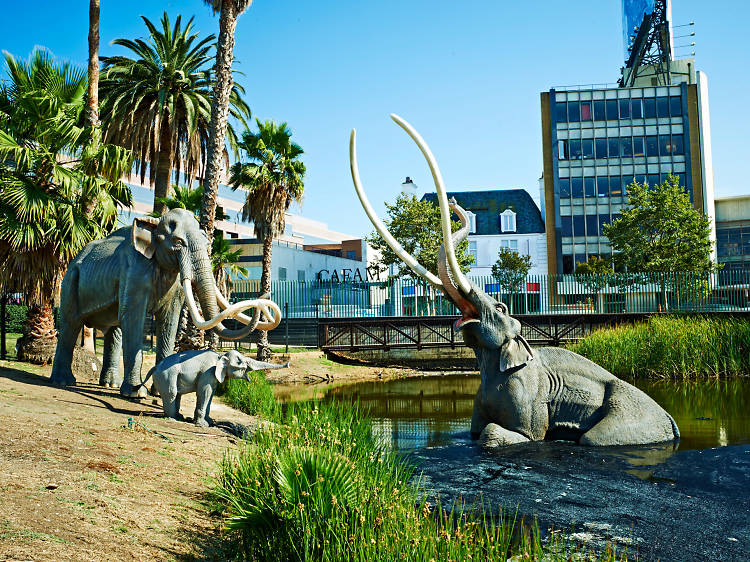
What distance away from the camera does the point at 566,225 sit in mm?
48844

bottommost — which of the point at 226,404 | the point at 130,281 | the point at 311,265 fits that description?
the point at 226,404

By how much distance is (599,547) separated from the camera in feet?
13.1

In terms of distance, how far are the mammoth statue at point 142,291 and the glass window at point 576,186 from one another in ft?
145

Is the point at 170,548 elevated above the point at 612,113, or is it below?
below

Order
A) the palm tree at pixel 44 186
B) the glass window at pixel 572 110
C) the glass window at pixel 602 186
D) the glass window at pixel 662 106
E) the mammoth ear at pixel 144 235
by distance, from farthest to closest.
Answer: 1. the glass window at pixel 572 110
2. the glass window at pixel 602 186
3. the glass window at pixel 662 106
4. the palm tree at pixel 44 186
5. the mammoth ear at pixel 144 235

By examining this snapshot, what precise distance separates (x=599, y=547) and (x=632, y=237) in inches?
1402

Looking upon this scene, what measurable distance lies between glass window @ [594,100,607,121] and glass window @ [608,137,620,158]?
173 centimetres

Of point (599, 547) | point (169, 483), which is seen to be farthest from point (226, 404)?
point (599, 547)

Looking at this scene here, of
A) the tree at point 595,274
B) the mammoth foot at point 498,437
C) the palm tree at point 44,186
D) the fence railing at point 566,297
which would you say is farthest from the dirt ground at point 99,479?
the tree at point 595,274

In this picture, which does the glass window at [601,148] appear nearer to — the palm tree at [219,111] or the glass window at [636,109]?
the glass window at [636,109]

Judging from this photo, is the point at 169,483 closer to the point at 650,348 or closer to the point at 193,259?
the point at 193,259

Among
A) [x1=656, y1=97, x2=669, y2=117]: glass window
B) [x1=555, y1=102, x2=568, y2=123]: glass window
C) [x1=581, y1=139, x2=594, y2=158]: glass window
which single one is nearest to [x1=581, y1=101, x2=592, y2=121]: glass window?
[x1=555, y1=102, x2=568, y2=123]: glass window

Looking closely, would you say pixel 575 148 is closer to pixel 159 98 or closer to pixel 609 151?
pixel 609 151

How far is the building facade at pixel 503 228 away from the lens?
53.4 meters
